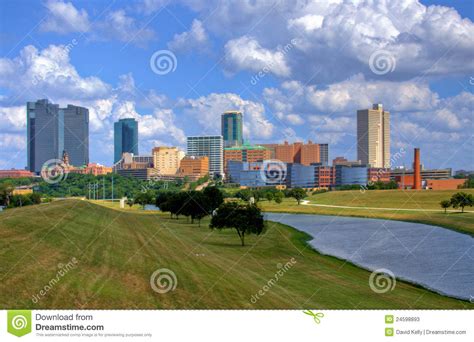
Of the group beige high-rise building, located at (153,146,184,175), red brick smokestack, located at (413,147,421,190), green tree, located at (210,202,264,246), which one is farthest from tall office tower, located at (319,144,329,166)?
green tree, located at (210,202,264,246)

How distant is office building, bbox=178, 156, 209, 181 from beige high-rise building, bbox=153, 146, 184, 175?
1.24 m

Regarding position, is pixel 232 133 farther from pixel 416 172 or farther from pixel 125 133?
pixel 125 133

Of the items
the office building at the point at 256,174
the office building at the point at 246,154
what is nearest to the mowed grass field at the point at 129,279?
the office building at the point at 256,174

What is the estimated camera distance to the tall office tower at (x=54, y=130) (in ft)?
84.0

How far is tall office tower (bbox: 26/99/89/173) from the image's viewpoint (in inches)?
1008

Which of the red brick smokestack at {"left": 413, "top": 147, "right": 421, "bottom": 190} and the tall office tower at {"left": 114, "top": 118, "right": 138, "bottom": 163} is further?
the red brick smokestack at {"left": 413, "top": 147, "right": 421, "bottom": 190}

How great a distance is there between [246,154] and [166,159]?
1657 inches

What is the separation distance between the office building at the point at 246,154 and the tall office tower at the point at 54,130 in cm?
5064

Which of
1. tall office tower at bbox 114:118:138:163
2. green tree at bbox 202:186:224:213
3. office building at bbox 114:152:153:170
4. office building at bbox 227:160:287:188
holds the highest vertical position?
tall office tower at bbox 114:118:138:163

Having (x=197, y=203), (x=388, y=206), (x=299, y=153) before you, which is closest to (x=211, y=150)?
(x=197, y=203)

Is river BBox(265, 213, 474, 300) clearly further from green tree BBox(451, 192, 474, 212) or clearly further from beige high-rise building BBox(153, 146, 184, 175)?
beige high-rise building BBox(153, 146, 184, 175)

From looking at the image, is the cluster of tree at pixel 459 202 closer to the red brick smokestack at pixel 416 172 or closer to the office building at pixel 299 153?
the red brick smokestack at pixel 416 172

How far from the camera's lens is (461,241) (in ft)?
147
